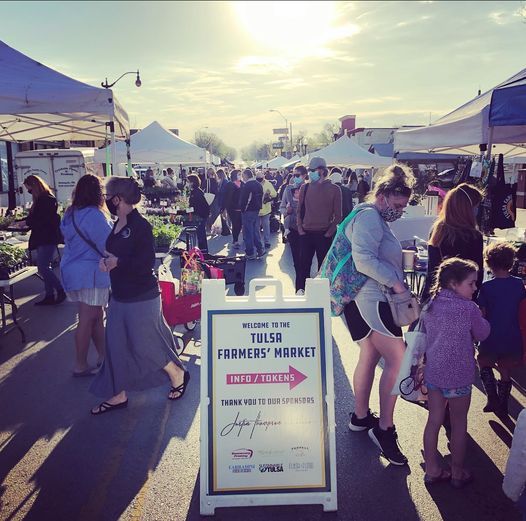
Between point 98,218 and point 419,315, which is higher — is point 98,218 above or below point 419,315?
above

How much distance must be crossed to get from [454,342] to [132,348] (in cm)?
263

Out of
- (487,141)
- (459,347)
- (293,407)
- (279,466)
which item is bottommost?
(279,466)

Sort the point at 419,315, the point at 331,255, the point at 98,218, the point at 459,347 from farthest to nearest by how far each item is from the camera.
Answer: the point at 98,218 → the point at 331,255 → the point at 419,315 → the point at 459,347

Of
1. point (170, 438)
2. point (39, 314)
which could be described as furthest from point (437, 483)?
point (39, 314)

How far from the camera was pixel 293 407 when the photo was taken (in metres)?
3.28

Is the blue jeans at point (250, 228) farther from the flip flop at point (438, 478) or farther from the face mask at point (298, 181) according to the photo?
the flip flop at point (438, 478)

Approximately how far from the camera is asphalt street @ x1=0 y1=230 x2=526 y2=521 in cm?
337

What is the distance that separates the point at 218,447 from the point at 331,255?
165 cm

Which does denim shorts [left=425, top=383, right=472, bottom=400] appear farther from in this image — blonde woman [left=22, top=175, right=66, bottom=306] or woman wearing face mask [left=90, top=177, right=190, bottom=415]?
blonde woman [left=22, top=175, right=66, bottom=306]

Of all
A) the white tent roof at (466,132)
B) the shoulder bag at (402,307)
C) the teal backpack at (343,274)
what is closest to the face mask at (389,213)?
the teal backpack at (343,274)

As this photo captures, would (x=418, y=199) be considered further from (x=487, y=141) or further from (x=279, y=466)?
(x=279, y=466)

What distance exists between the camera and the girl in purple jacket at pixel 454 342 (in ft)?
11.3

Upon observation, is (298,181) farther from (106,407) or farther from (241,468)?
(241,468)

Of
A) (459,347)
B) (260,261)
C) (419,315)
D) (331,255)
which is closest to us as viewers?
(459,347)
